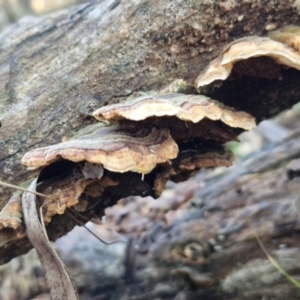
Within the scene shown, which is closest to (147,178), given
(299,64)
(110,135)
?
(110,135)

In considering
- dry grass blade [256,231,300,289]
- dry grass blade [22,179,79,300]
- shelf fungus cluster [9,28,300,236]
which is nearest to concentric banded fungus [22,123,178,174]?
shelf fungus cluster [9,28,300,236]

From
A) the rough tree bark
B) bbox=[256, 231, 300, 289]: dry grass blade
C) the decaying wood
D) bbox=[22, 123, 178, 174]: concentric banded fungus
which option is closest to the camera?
bbox=[22, 123, 178, 174]: concentric banded fungus

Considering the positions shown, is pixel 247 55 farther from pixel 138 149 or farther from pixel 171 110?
pixel 138 149

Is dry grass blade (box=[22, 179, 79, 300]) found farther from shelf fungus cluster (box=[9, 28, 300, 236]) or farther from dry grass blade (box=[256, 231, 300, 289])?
dry grass blade (box=[256, 231, 300, 289])

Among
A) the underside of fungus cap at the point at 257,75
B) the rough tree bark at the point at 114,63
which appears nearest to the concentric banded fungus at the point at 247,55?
the underside of fungus cap at the point at 257,75

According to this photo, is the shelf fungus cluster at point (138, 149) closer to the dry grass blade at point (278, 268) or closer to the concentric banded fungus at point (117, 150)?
the concentric banded fungus at point (117, 150)

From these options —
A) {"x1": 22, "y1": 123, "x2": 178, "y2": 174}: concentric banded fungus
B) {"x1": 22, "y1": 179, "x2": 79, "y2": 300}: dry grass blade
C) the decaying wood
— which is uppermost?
{"x1": 22, "y1": 123, "x2": 178, "y2": 174}: concentric banded fungus

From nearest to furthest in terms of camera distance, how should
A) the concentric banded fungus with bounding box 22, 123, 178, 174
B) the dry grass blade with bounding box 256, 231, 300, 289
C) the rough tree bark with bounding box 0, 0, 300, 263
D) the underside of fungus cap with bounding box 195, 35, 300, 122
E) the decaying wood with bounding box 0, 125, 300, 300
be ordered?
the concentric banded fungus with bounding box 22, 123, 178, 174
the underside of fungus cap with bounding box 195, 35, 300, 122
the rough tree bark with bounding box 0, 0, 300, 263
the dry grass blade with bounding box 256, 231, 300, 289
the decaying wood with bounding box 0, 125, 300, 300

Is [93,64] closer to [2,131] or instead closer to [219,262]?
[2,131]
